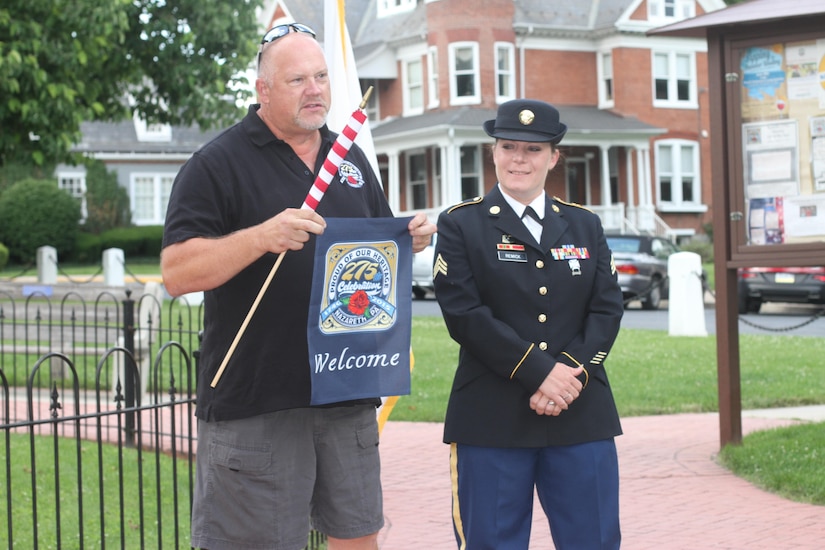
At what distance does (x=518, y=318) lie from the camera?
412 cm

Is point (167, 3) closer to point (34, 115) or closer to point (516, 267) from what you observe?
point (34, 115)

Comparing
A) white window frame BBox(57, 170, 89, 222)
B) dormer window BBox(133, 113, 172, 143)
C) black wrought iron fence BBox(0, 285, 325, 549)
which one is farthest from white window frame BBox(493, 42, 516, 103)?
black wrought iron fence BBox(0, 285, 325, 549)

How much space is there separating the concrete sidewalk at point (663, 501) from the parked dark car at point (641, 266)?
14643 mm

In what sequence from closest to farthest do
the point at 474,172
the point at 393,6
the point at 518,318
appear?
the point at 518,318, the point at 474,172, the point at 393,6

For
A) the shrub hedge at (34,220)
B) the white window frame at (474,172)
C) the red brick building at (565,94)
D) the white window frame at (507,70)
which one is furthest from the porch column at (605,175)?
the shrub hedge at (34,220)

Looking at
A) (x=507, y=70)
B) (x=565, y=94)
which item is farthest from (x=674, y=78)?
(x=507, y=70)

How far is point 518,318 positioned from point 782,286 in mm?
17752

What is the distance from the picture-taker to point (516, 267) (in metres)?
4.16

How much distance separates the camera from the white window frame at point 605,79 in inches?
1515

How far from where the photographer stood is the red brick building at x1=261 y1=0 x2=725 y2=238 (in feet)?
121

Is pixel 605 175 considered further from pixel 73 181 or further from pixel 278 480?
pixel 278 480

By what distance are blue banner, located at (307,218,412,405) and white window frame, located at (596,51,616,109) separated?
35.7 metres

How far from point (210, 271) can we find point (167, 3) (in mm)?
13633

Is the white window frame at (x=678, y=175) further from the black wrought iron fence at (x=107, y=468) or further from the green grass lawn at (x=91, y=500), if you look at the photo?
the green grass lawn at (x=91, y=500)
